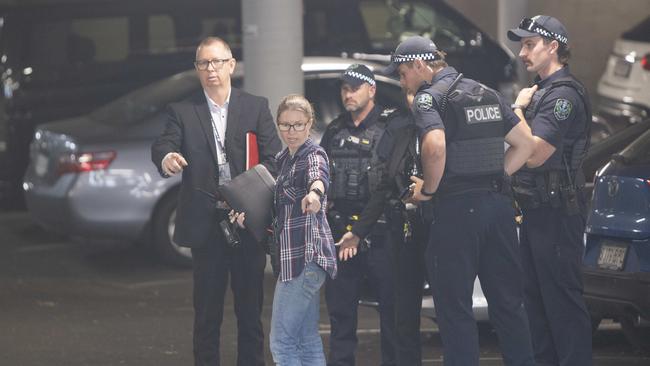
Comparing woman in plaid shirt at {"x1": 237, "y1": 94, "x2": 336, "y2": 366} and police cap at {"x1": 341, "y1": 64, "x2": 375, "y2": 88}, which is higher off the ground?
police cap at {"x1": 341, "y1": 64, "x2": 375, "y2": 88}

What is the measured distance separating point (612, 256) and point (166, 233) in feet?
15.4

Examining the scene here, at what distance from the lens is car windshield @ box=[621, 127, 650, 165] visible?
25.2 ft

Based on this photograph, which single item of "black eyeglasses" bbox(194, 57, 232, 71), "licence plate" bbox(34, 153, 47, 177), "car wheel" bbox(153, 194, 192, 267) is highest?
"black eyeglasses" bbox(194, 57, 232, 71)

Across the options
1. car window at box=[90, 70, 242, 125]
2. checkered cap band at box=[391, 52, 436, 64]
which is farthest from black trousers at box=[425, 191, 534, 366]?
car window at box=[90, 70, 242, 125]

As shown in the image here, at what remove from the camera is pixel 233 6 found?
15.1m

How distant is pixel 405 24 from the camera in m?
15.1

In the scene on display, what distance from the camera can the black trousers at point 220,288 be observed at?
23.8 feet

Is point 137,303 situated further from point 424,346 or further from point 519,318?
point 519,318

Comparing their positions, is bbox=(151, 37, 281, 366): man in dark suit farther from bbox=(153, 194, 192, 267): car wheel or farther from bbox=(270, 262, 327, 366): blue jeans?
bbox=(153, 194, 192, 267): car wheel

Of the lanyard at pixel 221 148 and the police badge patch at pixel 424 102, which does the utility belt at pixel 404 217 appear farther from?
the lanyard at pixel 221 148

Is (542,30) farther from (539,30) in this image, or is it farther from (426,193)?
(426,193)

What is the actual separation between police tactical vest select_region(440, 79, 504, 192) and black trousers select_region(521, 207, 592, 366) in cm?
59

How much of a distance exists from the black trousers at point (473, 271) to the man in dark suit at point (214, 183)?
3.32 ft

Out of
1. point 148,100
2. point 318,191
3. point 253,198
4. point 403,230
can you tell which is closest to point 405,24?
point 148,100
